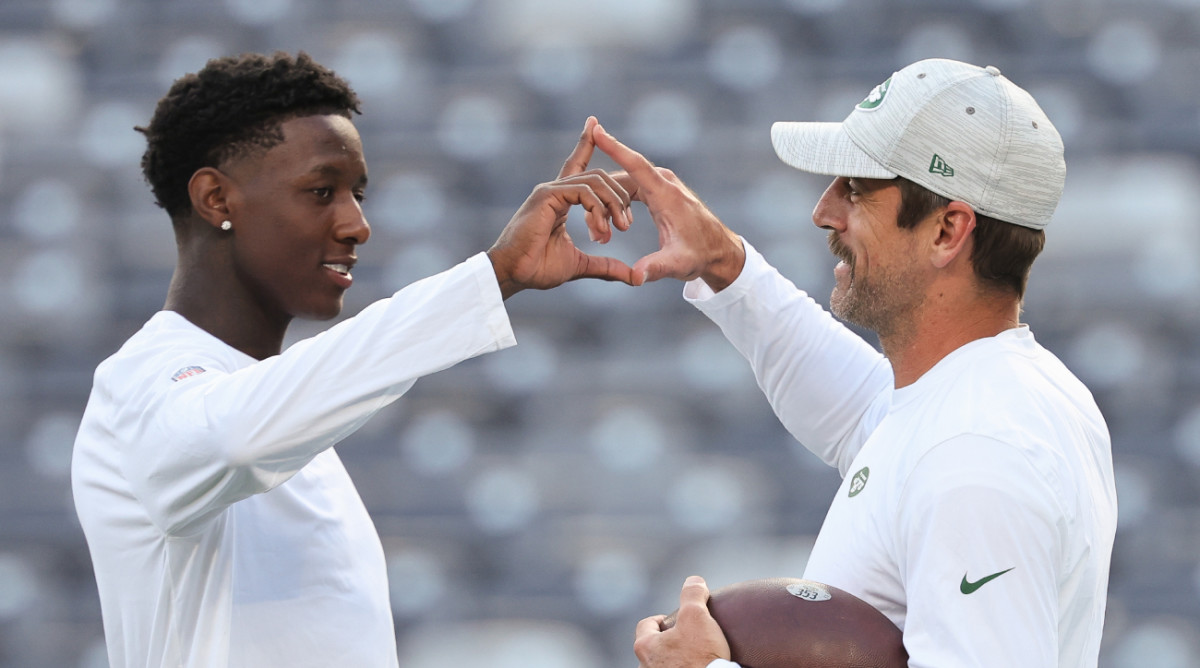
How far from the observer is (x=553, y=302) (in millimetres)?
5418

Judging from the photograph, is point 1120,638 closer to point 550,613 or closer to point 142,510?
point 550,613

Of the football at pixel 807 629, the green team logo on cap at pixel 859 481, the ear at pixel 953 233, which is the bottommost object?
the football at pixel 807 629

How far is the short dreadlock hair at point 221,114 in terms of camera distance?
2018mm

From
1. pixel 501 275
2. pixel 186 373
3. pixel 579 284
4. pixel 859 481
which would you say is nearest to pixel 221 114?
pixel 186 373

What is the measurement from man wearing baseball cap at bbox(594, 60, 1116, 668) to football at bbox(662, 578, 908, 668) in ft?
0.12

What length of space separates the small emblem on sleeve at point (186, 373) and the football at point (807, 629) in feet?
2.61

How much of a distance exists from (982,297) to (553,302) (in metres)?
3.76

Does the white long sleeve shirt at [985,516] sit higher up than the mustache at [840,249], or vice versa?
the mustache at [840,249]

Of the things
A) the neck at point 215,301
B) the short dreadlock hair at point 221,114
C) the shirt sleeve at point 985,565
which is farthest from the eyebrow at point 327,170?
the shirt sleeve at point 985,565

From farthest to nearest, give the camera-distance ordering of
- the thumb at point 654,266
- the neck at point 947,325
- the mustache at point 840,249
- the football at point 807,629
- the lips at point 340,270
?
the lips at point 340,270 → the thumb at point 654,266 → the mustache at point 840,249 → the neck at point 947,325 → the football at point 807,629

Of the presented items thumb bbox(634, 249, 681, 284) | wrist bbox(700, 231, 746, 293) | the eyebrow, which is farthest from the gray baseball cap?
the eyebrow

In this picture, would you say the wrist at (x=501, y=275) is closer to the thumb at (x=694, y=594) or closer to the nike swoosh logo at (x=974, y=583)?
the thumb at (x=694, y=594)

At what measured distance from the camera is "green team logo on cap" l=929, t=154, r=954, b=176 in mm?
1703

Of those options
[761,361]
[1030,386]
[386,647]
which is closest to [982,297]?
[1030,386]
